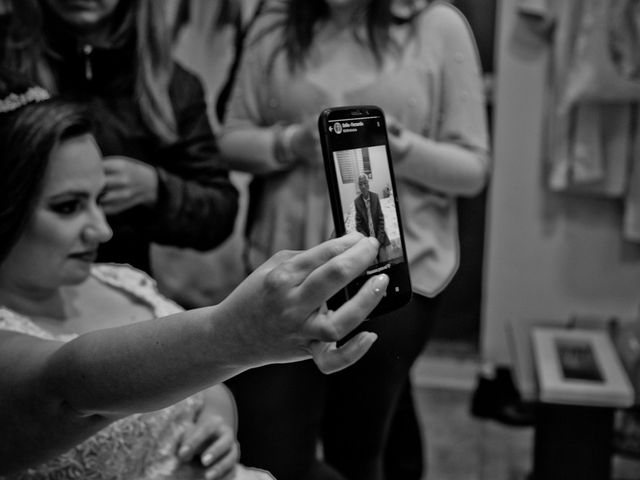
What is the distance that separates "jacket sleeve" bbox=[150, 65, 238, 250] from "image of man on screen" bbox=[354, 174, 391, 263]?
0.43 m

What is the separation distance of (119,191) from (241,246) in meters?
0.17

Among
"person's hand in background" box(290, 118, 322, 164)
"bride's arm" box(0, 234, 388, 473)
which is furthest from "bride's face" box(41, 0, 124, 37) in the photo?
"bride's arm" box(0, 234, 388, 473)

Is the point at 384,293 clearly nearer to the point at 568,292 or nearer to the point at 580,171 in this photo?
the point at 580,171

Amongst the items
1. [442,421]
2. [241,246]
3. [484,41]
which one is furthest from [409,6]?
[442,421]

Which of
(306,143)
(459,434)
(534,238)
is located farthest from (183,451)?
(534,238)

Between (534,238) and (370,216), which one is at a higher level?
(370,216)

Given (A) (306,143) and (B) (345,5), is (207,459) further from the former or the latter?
(B) (345,5)

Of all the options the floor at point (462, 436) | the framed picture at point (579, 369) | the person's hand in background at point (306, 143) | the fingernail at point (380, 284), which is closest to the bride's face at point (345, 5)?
the person's hand in background at point (306, 143)

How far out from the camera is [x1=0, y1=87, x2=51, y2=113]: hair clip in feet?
2.53

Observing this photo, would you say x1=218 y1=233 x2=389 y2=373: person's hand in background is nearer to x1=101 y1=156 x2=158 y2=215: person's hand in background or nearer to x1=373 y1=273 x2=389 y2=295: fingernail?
x1=373 y1=273 x2=389 y2=295: fingernail

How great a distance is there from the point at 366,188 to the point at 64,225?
33 cm

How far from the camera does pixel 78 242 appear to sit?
826 millimetres

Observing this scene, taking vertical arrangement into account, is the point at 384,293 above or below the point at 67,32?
below

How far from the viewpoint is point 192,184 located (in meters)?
1.04
